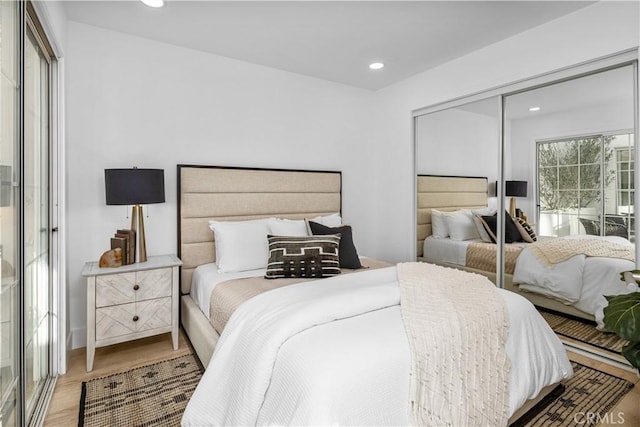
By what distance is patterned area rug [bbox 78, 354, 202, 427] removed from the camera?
1.90 metres

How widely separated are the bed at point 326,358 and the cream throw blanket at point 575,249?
3.20 ft

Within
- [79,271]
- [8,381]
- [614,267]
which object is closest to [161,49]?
[79,271]

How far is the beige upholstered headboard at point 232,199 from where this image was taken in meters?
3.04

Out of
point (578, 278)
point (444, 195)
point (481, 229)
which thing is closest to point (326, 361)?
point (578, 278)

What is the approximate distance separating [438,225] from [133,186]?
2.89 m

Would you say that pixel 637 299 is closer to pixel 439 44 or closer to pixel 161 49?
pixel 439 44

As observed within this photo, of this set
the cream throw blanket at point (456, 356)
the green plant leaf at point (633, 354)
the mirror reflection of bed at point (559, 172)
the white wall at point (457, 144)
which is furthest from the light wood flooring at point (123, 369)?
the white wall at point (457, 144)

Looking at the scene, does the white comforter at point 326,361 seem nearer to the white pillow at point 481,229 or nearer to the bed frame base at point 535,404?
the bed frame base at point 535,404

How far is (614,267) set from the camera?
2494 mm

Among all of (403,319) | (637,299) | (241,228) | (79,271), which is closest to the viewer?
(403,319)

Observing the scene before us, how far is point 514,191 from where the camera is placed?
310cm

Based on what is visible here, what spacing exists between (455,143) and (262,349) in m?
2.90

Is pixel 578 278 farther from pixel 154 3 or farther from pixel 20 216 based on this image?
pixel 154 3

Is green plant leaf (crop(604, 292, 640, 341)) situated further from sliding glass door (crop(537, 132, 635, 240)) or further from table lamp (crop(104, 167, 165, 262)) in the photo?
table lamp (crop(104, 167, 165, 262))
